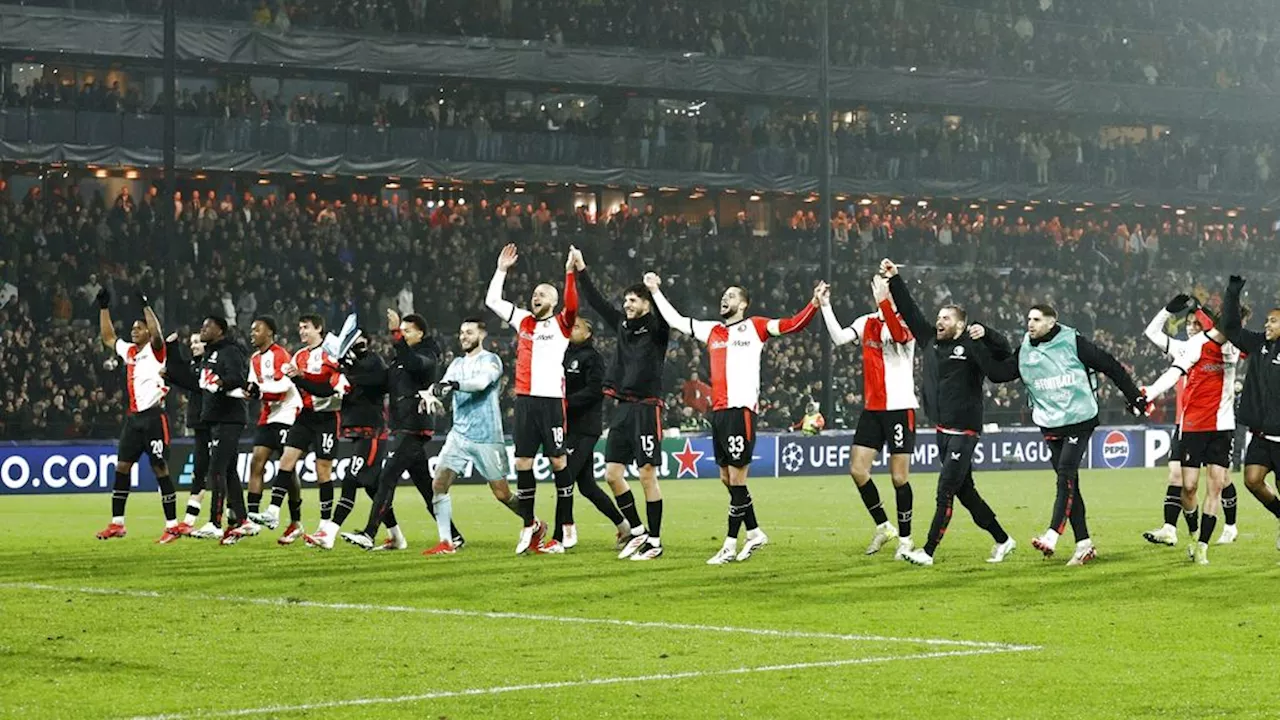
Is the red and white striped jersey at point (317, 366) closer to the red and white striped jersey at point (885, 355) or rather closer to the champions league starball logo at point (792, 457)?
the red and white striped jersey at point (885, 355)

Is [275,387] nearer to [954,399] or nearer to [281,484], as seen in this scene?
[281,484]

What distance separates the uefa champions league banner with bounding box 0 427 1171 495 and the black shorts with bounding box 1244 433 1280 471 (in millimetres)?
10843

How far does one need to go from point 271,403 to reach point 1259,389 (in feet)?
32.5

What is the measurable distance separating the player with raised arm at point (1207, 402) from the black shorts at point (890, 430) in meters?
2.35

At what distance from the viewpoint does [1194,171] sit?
6606cm

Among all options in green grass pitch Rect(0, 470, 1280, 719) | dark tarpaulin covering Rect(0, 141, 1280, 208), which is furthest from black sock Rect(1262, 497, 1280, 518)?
dark tarpaulin covering Rect(0, 141, 1280, 208)

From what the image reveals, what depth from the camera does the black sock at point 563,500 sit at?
745 inches

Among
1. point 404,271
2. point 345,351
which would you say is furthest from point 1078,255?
point 345,351

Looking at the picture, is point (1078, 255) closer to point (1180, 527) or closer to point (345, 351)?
point (1180, 527)

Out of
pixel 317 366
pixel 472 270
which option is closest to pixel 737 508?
pixel 317 366

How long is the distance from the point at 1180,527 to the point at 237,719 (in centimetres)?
1569

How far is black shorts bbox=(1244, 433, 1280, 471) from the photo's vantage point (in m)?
17.5

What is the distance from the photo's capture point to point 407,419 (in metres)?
19.3

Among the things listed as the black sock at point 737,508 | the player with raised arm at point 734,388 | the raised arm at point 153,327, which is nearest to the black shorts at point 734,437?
the player with raised arm at point 734,388
